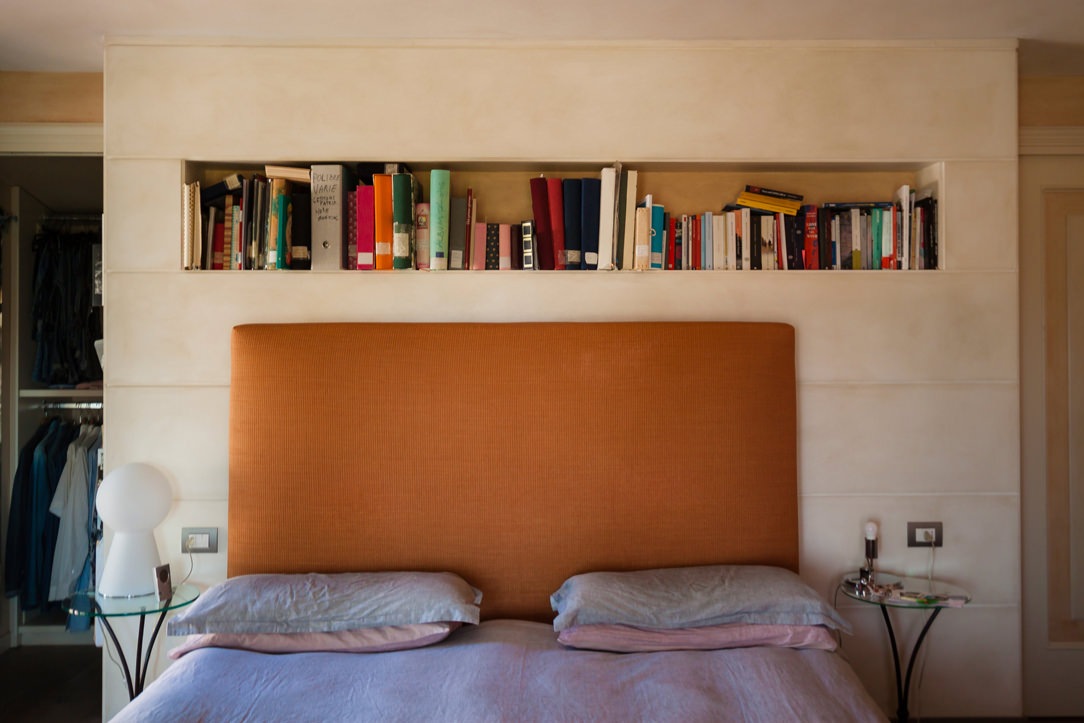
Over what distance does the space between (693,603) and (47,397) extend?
320cm

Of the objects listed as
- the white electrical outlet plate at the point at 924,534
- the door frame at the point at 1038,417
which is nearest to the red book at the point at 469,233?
the white electrical outlet plate at the point at 924,534

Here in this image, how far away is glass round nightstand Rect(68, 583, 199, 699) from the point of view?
239 centimetres

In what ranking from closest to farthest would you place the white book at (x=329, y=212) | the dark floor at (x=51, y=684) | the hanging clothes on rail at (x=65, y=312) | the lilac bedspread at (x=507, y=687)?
1. the lilac bedspread at (x=507, y=687)
2. the white book at (x=329, y=212)
3. the dark floor at (x=51, y=684)
4. the hanging clothes on rail at (x=65, y=312)

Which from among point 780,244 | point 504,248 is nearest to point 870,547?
point 780,244

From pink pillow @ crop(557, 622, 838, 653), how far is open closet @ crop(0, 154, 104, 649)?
7.95ft

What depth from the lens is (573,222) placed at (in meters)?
2.80

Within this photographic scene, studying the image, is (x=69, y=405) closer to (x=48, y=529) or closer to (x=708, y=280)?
(x=48, y=529)

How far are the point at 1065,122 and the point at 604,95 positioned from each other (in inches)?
71.7

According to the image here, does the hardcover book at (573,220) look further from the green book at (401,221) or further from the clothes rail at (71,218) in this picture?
the clothes rail at (71,218)

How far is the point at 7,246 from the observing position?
12.2ft

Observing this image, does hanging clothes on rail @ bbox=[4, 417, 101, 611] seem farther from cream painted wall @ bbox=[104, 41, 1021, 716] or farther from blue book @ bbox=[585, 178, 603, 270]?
blue book @ bbox=[585, 178, 603, 270]

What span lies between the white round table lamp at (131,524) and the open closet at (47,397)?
1176 millimetres

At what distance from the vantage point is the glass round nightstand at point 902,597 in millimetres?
2551

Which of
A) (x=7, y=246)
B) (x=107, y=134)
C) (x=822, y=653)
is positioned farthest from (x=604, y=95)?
(x=7, y=246)
